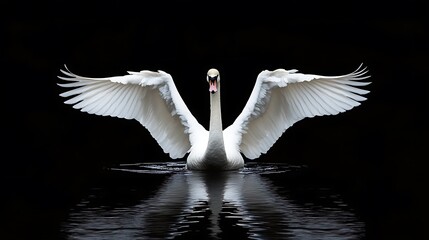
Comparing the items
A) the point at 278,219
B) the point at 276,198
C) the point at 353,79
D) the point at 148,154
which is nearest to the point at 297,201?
the point at 276,198

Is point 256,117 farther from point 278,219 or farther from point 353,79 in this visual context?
point 278,219

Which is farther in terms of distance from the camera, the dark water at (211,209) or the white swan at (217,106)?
the white swan at (217,106)

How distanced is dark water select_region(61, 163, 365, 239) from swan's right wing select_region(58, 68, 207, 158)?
4.28ft

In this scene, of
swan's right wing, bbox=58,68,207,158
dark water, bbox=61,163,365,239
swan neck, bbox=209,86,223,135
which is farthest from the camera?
swan's right wing, bbox=58,68,207,158

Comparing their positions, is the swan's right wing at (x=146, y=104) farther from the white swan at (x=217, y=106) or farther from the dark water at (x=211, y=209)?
the dark water at (x=211, y=209)

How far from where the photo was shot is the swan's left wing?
1605 cm

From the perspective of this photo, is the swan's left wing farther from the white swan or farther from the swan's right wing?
the swan's right wing

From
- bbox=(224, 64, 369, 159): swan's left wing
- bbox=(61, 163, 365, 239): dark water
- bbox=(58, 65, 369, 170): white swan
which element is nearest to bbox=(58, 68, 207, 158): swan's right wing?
bbox=(58, 65, 369, 170): white swan

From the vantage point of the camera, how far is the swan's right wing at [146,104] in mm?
16312

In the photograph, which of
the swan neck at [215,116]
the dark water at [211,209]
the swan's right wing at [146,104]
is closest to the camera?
the dark water at [211,209]

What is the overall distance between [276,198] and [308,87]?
11.9 ft

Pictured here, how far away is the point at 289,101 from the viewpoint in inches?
648

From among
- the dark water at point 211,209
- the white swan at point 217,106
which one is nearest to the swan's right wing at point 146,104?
the white swan at point 217,106

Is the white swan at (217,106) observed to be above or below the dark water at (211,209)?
above
